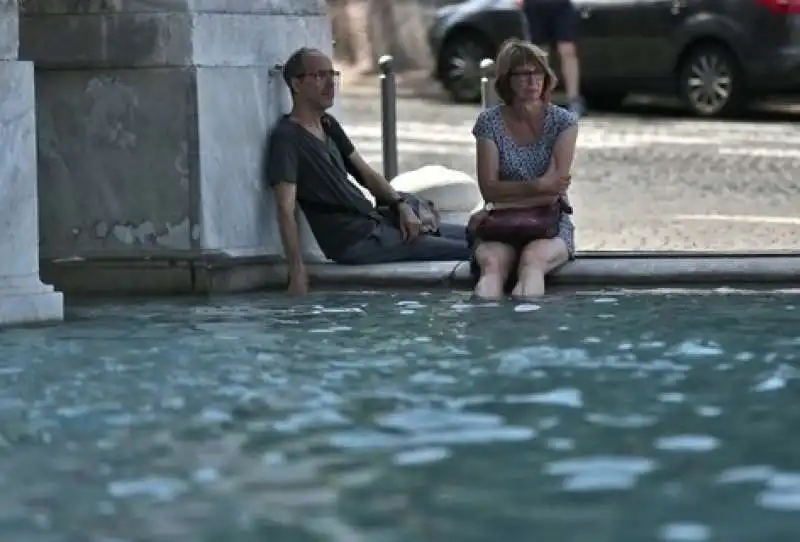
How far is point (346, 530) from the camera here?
455 centimetres

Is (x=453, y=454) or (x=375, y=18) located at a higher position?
(x=375, y=18)

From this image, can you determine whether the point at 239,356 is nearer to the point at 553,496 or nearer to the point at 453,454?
→ the point at 453,454

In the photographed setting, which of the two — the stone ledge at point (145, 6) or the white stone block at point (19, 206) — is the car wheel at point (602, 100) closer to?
the stone ledge at point (145, 6)

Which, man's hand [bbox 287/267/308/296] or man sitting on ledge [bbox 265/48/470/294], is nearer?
man's hand [bbox 287/267/308/296]

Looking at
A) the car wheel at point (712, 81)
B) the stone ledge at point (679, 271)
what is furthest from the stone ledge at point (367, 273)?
the car wheel at point (712, 81)

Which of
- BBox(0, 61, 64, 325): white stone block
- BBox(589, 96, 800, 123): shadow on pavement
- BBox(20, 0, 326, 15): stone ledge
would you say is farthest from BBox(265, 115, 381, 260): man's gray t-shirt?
BBox(589, 96, 800, 123): shadow on pavement

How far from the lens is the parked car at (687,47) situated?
18.3 metres

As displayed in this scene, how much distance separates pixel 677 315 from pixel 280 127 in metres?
2.19

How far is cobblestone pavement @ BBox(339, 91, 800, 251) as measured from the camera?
11586mm

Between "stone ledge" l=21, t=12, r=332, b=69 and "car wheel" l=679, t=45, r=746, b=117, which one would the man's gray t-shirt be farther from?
"car wheel" l=679, t=45, r=746, b=117

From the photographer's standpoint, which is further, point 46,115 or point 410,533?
point 46,115

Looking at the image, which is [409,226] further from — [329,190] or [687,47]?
[687,47]

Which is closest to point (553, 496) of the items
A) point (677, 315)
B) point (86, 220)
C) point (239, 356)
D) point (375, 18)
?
point (239, 356)

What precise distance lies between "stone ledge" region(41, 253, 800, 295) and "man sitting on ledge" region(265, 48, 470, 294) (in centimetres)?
14
